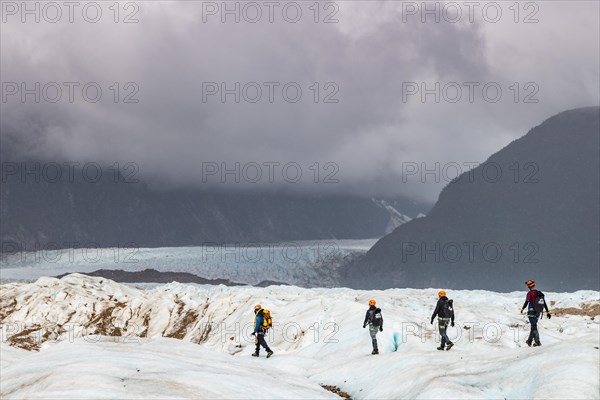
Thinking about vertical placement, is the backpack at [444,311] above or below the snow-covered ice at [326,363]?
above

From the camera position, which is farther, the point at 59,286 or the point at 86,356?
the point at 59,286

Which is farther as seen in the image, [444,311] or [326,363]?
[326,363]

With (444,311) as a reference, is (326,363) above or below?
below

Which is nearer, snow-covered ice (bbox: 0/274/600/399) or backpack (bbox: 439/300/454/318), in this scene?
snow-covered ice (bbox: 0/274/600/399)

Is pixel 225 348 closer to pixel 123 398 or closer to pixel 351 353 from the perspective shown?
pixel 351 353

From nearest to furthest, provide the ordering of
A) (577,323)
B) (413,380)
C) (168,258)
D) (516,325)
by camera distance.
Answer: (413,380) < (516,325) < (577,323) < (168,258)

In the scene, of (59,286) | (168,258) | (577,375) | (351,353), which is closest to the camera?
(577,375)

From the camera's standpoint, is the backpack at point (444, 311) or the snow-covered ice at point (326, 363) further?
the backpack at point (444, 311)

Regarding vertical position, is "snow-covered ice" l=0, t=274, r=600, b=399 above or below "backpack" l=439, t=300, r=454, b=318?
below

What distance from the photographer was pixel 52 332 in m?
85.2

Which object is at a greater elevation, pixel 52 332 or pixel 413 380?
pixel 413 380

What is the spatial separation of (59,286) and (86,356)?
275 feet

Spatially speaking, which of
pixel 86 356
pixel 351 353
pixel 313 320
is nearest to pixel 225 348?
pixel 313 320

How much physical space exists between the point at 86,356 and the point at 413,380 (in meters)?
11.3
